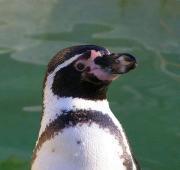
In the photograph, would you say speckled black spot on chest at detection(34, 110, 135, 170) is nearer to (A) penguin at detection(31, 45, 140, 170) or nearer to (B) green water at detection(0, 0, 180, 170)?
(A) penguin at detection(31, 45, 140, 170)

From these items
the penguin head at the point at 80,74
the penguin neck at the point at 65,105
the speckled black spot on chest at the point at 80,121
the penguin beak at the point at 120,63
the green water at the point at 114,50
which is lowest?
the green water at the point at 114,50

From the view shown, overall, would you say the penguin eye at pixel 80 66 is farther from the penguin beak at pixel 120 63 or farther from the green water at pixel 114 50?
the green water at pixel 114 50

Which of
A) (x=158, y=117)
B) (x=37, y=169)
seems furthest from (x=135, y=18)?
(x=37, y=169)

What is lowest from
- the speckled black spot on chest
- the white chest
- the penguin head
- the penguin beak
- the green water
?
the green water

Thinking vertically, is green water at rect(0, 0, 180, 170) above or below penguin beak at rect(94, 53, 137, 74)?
below

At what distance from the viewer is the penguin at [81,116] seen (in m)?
1.88

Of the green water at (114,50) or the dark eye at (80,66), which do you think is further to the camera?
the green water at (114,50)

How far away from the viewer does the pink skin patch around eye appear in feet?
6.15

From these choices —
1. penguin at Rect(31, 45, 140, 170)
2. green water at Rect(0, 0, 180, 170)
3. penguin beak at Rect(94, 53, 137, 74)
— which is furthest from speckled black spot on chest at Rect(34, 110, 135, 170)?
green water at Rect(0, 0, 180, 170)

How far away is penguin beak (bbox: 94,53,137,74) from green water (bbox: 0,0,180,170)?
1120mm

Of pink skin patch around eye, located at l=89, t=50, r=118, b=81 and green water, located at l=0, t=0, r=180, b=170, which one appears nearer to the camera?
pink skin patch around eye, located at l=89, t=50, r=118, b=81

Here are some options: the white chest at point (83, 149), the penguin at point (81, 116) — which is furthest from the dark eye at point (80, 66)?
the white chest at point (83, 149)

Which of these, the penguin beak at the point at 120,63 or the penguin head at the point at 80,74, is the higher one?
the penguin beak at the point at 120,63

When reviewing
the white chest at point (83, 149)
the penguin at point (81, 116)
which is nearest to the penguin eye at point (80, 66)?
the penguin at point (81, 116)
